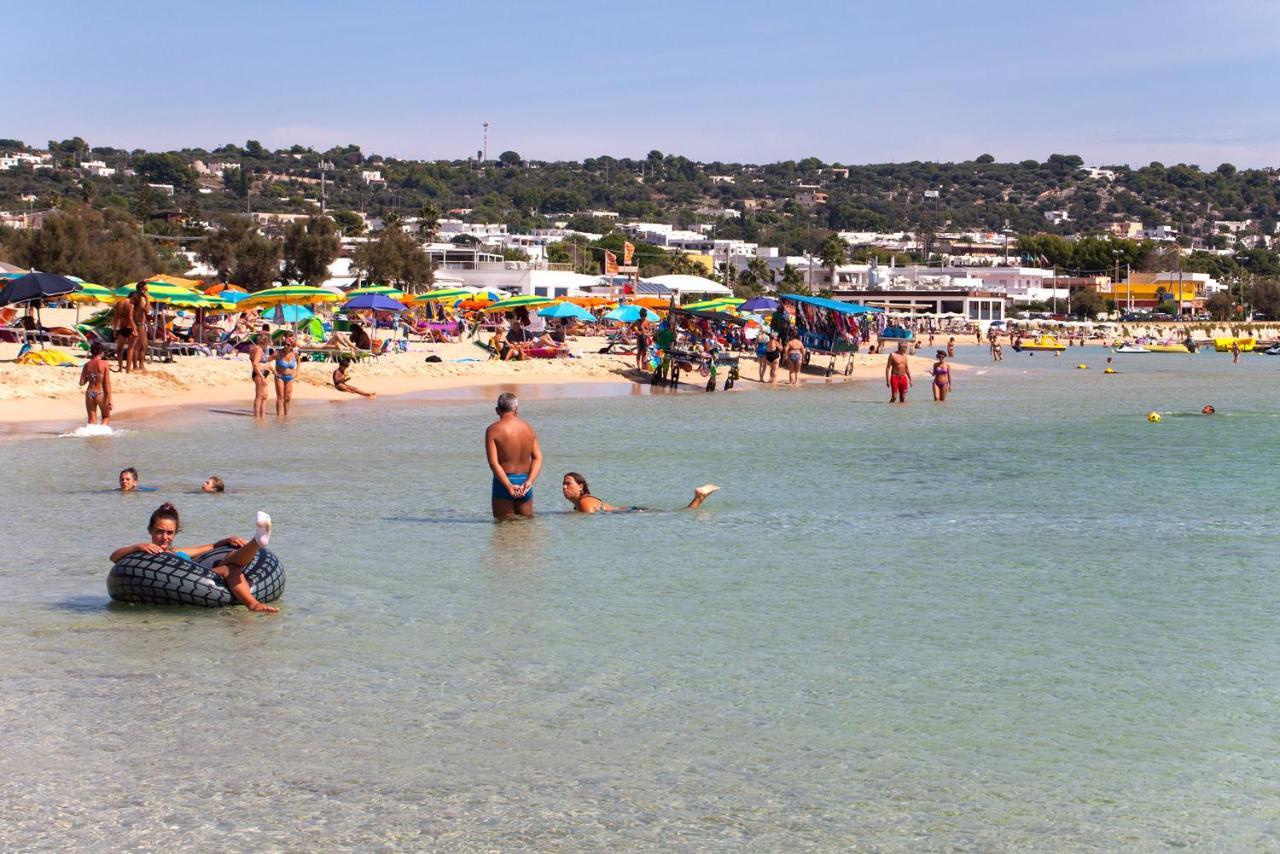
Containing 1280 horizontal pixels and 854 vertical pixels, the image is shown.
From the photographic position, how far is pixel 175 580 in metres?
9.91

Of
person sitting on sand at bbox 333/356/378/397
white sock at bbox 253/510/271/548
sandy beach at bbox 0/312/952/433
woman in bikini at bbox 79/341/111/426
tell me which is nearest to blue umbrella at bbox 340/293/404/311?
sandy beach at bbox 0/312/952/433

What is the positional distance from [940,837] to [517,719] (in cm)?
247

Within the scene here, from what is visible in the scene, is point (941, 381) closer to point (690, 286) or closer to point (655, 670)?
point (655, 670)

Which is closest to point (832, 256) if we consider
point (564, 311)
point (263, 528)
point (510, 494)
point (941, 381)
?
point (564, 311)

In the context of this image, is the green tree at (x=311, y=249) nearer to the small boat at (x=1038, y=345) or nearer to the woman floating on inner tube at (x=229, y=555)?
the small boat at (x=1038, y=345)

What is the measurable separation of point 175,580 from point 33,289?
20.6 meters

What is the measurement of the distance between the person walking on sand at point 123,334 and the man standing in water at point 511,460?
57.0 feet

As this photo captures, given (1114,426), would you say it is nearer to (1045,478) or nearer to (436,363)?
(1045,478)

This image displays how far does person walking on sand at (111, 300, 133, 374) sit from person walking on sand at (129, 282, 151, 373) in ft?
0.26

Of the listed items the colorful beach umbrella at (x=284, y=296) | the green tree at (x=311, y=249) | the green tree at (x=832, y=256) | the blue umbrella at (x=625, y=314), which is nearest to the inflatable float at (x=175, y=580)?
the colorful beach umbrella at (x=284, y=296)

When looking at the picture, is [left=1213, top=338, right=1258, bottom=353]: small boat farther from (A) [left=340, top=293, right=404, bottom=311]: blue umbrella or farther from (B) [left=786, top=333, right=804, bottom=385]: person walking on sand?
(A) [left=340, top=293, right=404, bottom=311]: blue umbrella

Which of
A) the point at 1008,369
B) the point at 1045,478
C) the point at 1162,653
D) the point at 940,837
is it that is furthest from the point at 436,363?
the point at 940,837

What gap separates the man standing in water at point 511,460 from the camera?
42.1 ft

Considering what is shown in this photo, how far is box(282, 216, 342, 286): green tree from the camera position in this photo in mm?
71375
